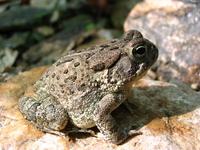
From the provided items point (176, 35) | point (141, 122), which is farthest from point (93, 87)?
point (176, 35)

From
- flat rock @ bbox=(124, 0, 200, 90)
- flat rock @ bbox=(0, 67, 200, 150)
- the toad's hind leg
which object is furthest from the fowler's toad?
flat rock @ bbox=(124, 0, 200, 90)

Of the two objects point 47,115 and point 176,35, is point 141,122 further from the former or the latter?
point 176,35

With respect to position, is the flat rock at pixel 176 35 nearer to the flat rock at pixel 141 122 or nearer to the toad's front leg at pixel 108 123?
the flat rock at pixel 141 122

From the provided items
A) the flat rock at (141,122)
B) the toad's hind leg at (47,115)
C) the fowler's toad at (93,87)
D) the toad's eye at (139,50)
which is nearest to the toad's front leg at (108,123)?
the fowler's toad at (93,87)

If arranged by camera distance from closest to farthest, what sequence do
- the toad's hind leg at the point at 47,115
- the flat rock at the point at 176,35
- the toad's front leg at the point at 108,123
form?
the toad's front leg at the point at 108,123 → the toad's hind leg at the point at 47,115 → the flat rock at the point at 176,35

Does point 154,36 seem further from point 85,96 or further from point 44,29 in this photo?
point 44,29

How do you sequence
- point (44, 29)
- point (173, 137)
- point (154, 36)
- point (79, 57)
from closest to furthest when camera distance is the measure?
point (173, 137)
point (79, 57)
point (154, 36)
point (44, 29)

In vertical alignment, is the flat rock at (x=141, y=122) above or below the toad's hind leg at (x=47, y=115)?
below

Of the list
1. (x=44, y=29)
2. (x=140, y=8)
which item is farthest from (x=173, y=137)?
(x=44, y=29)
